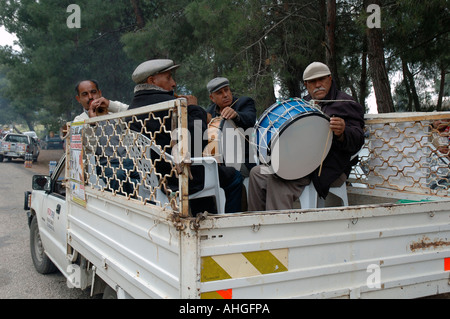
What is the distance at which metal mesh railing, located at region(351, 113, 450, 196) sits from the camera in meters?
3.34

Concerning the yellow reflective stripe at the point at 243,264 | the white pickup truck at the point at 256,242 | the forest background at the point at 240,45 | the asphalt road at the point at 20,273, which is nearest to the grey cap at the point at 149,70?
the white pickup truck at the point at 256,242

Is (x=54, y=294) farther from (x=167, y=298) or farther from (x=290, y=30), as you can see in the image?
(x=290, y=30)

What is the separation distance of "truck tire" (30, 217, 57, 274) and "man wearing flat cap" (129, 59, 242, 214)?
270 cm

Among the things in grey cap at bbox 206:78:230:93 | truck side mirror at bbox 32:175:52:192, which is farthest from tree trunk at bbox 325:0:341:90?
truck side mirror at bbox 32:175:52:192

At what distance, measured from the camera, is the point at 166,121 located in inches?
110

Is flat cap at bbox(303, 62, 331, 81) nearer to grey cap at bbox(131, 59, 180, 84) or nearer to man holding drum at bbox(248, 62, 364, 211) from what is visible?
man holding drum at bbox(248, 62, 364, 211)

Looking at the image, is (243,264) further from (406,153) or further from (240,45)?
(240,45)

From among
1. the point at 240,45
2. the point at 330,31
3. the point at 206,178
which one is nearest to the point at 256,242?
the point at 206,178
